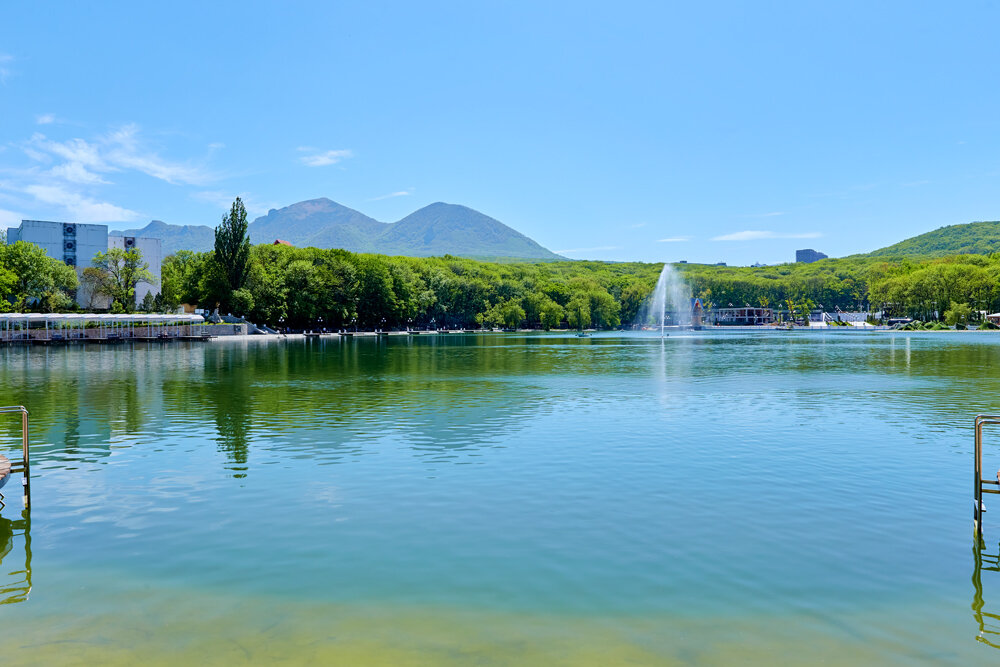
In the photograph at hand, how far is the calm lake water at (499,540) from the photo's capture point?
26.0 ft

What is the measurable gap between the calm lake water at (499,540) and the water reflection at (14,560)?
5cm

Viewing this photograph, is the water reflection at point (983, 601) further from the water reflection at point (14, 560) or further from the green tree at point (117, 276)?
the green tree at point (117, 276)

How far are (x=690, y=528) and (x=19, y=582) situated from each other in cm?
1025

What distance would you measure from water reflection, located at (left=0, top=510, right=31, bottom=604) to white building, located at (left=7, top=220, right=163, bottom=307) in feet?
408

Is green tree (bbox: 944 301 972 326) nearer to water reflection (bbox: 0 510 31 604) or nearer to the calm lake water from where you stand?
the calm lake water

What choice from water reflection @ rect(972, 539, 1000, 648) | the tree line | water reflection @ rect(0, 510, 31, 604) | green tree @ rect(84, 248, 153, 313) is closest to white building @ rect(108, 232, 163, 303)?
the tree line

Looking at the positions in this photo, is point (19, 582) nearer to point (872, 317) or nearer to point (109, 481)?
point (109, 481)

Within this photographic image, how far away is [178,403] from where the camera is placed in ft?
96.0

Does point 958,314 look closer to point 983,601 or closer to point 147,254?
point 147,254

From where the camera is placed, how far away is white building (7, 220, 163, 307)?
119 meters

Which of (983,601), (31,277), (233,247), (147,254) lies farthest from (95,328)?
(983,601)

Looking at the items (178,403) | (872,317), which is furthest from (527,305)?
(178,403)

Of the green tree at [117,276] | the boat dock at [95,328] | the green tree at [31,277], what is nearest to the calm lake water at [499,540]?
the boat dock at [95,328]

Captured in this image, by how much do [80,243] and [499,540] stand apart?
5387 inches
